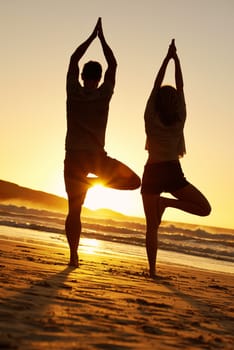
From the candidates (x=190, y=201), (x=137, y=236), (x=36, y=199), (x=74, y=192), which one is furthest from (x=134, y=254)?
(x=36, y=199)

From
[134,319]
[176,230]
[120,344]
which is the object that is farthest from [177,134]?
[176,230]

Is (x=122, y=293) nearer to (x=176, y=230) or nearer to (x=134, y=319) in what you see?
(x=134, y=319)

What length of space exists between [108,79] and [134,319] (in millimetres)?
3508

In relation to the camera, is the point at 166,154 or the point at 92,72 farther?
the point at 92,72

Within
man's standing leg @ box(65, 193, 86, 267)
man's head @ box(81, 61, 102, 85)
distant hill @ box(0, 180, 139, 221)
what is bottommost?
distant hill @ box(0, 180, 139, 221)

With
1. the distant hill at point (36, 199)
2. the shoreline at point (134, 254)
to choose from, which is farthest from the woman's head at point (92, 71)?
the distant hill at point (36, 199)

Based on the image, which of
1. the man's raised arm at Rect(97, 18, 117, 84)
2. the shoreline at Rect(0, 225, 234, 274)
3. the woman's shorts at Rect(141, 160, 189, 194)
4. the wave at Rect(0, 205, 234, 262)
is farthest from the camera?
the wave at Rect(0, 205, 234, 262)

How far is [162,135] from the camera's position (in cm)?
635

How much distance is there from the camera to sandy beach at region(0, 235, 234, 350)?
3.08 metres

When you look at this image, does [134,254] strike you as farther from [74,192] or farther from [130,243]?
[74,192]

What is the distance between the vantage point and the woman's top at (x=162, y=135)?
20.8 feet

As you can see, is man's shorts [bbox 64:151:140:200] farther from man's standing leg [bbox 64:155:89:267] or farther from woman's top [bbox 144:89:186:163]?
woman's top [bbox 144:89:186:163]

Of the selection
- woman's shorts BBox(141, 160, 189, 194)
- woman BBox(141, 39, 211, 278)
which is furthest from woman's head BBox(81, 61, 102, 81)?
woman's shorts BBox(141, 160, 189, 194)

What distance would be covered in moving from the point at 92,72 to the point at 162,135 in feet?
3.50
